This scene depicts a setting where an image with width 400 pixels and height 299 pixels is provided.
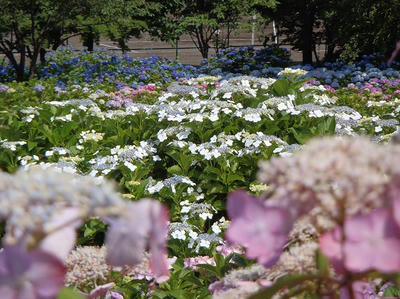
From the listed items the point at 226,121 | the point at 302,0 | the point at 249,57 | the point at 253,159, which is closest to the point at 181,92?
the point at 226,121

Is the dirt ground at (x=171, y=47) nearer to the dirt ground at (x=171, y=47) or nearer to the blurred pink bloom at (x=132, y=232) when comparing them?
the dirt ground at (x=171, y=47)

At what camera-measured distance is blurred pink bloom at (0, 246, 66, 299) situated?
42 centimetres

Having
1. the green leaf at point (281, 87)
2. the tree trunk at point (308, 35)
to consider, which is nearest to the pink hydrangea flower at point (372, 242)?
the green leaf at point (281, 87)

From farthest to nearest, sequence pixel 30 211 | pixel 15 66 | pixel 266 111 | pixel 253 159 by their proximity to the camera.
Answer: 1. pixel 15 66
2. pixel 266 111
3. pixel 253 159
4. pixel 30 211

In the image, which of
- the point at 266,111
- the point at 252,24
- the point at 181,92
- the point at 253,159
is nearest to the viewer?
the point at 253,159

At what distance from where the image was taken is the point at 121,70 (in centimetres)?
1432

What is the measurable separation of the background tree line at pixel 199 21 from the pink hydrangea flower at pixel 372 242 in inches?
516

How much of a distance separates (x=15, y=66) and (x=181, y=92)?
10152mm

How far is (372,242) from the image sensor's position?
427 millimetres

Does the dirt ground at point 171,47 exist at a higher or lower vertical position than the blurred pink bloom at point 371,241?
lower

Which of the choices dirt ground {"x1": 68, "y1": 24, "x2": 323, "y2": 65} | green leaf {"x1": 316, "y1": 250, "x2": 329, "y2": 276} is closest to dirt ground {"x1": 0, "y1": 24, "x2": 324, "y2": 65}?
dirt ground {"x1": 68, "y1": 24, "x2": 323, "y2": 65}

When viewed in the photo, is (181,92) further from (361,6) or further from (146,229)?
(361,6)

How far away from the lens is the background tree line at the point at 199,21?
13.8 metres

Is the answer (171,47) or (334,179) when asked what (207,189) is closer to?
(334,179)
